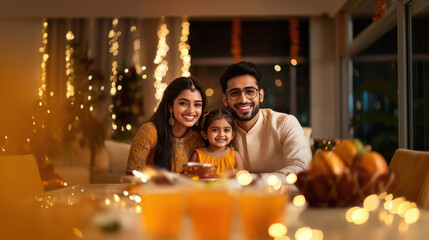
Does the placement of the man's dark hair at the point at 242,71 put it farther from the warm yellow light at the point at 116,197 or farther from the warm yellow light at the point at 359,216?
the warm yellow light at the point at 359,216

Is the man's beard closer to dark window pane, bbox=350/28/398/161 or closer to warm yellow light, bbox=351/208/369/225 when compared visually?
warm yellow light, bbox=351/208/369/225

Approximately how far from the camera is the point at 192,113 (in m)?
2.35

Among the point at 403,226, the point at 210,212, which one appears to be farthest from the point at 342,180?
the point at 210,212

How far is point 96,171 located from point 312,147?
8.44ft

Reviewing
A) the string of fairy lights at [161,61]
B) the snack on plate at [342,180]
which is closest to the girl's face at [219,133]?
the snack on plate at [342,180]

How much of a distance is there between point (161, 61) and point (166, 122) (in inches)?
195

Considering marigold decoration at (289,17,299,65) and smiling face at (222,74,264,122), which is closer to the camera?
smiling face at (222,74,264,122)

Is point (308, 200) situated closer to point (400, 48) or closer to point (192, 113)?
point (192, 113)

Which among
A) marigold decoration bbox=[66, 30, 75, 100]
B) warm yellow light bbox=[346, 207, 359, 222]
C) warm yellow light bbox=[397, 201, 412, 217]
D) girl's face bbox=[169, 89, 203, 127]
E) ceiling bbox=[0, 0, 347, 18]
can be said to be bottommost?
warm yellow light bbox=[397, 201, 412, 217]

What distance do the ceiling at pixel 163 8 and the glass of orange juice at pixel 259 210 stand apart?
6.12 m

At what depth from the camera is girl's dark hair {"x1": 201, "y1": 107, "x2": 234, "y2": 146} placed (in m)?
2.40

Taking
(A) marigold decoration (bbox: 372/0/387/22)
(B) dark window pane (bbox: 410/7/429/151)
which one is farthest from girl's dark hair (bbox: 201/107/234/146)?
(A) marigold decoration (bbox: 372/0/387/22)

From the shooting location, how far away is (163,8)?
269 inches

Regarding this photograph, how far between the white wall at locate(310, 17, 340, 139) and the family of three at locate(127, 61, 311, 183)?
4761 millimetres
